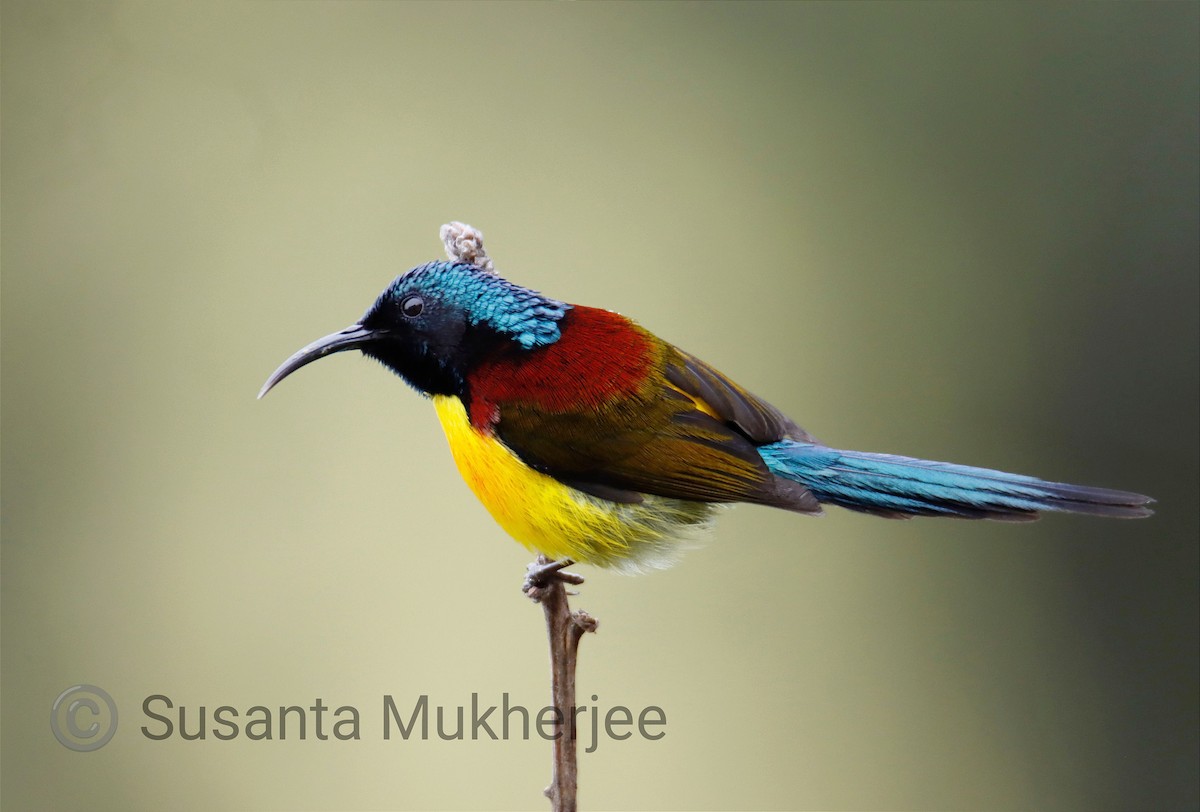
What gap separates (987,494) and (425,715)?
1542 mm

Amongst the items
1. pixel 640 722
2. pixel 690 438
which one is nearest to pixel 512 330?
pixel 690 438

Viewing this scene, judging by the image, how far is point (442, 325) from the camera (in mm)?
1912

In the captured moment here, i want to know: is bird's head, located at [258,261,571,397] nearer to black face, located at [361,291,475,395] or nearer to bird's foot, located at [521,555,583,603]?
black face, located at [361,291,475,395]

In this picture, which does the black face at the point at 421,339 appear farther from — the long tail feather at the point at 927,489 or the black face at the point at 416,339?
the long tail feather at the point at 927,489

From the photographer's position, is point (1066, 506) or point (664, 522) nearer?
point (1066, 506)

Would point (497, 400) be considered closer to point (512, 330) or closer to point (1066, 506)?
point (512, 330)

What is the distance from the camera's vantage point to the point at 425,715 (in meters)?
2.68

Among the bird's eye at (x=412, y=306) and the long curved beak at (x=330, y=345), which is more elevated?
the bird's eye at (x=412, y=306)

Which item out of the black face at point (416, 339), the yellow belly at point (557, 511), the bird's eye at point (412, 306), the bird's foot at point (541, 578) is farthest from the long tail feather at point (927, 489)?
the bird's eye at point (412, 306)

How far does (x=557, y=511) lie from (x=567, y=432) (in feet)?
0.46

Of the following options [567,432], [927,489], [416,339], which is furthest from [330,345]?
[927,489]

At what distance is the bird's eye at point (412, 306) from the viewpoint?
190 centimetres

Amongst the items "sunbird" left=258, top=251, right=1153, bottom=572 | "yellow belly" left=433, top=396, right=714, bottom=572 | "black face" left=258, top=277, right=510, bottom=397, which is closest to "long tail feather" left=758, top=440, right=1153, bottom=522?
"sunbird" left=258, top=251, right=1153, bottom=572

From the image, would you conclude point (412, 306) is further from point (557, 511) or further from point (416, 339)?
point (557, 511)
